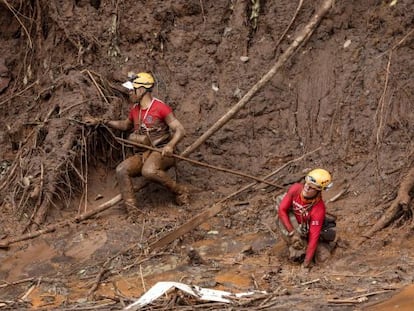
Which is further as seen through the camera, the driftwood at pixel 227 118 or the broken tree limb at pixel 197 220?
the driftwood at pixel 227 118

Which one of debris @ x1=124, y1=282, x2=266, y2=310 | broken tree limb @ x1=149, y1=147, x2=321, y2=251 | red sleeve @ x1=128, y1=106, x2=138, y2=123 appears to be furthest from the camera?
red sleeve @ x1=128, y1=106, x2=138, y2=123

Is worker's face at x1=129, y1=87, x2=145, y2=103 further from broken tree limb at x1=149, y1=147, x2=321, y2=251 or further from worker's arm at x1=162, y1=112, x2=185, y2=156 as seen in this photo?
broken tree limb at x1=149, y1=147, x2=321, y2=251

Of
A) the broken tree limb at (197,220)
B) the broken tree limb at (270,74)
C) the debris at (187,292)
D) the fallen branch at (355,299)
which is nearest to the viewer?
the fallen branch at (355,299)

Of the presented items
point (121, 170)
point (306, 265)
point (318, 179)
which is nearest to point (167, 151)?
point (121, 170)

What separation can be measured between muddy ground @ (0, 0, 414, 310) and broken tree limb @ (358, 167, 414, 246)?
0.05 metres

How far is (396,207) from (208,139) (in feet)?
9.37

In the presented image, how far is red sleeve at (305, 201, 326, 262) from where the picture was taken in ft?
25.9

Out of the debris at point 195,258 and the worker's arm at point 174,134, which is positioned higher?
the worker's arm at point 174,134

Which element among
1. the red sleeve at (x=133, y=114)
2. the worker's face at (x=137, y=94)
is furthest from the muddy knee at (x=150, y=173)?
the worker's face at (x=137, y=94)

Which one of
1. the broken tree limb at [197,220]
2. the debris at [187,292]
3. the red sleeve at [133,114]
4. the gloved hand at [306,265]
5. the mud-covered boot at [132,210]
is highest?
the red sleeve at [133,114]

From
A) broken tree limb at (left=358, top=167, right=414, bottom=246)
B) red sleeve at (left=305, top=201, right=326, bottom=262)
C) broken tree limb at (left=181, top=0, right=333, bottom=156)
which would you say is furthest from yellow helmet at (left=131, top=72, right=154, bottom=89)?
broken tree limb at (left=358, top=167, right=414, bottom=246)

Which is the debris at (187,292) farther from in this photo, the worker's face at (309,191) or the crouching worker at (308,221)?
the worker's face at (309,191)

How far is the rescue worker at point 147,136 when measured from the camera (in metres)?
9.48

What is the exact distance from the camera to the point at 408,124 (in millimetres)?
9375
